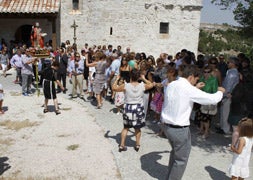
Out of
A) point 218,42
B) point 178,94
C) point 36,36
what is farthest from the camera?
point 218,42

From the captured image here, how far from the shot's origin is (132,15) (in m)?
17.8

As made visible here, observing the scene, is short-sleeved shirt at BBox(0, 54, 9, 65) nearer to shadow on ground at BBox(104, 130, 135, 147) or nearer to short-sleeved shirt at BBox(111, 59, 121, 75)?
short-sleeved shirt at BBox(111, 59, 121, 75)

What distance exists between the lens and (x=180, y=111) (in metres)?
4.18

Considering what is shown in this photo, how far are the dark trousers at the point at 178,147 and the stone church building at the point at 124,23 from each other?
46.6ft

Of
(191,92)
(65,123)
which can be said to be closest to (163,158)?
(191,92)

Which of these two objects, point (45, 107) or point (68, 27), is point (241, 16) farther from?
point (68, 27)

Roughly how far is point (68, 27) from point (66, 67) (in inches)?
304

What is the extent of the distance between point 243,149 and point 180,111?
130 centimetres

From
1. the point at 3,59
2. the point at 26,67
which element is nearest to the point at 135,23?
the point at 3,59

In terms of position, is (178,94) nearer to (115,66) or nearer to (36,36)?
(115,66)

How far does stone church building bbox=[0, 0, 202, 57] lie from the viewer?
17.7 m

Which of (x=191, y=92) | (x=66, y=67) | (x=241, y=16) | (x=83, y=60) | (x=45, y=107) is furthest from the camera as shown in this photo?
(x=66, y=67)

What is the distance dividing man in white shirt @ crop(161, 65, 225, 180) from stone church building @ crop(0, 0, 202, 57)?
1403 centimetres

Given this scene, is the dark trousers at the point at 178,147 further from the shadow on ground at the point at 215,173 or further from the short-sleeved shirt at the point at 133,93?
the short-sleeved shirt at the point at 133,93
